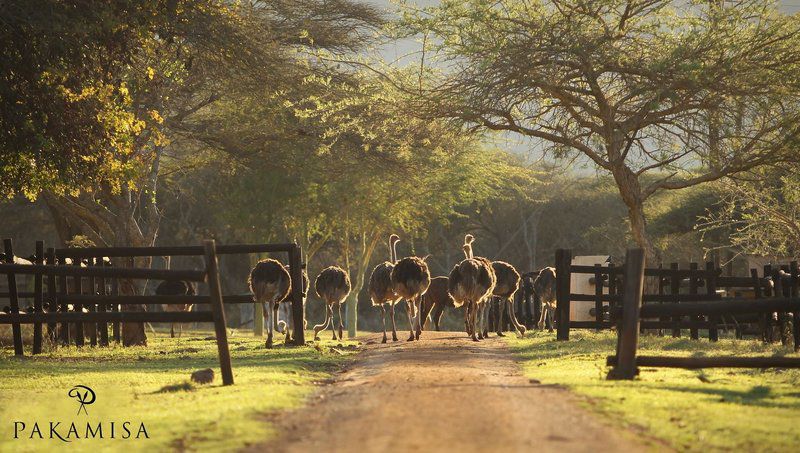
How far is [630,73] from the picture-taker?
27297mm

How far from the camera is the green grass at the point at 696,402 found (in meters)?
9.70

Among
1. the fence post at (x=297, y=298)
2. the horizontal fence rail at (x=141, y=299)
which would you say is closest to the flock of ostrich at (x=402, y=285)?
the fence post at (x=297, y=298)

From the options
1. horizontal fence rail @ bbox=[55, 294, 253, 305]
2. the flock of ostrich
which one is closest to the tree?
the flock of ostrich

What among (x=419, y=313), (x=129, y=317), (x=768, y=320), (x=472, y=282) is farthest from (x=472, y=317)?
(x=129, y=317)

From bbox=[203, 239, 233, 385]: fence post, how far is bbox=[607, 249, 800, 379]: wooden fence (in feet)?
15.0

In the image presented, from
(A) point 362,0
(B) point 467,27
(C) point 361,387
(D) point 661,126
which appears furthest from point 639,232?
(C) point 361,387

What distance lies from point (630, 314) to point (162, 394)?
5471 millimetres

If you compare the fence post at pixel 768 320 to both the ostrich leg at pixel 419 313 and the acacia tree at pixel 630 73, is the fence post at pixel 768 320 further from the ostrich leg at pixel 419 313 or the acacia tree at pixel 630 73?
the ostrich leg at pixel 419 313

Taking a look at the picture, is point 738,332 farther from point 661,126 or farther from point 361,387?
point 361,387

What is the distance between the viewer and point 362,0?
3641 centimetres

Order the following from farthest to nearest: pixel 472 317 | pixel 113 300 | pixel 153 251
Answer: pixel 472 317 → pixel 153 251 → pixel 113 300

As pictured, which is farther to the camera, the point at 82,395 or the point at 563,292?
the point at 563,292

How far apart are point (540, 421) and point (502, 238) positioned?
60.0m

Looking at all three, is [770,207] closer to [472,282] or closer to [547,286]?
[547,286]
